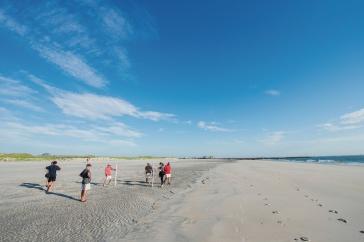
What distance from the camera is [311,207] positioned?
1322 cm

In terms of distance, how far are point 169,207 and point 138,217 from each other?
228cm

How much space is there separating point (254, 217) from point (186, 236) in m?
3.58

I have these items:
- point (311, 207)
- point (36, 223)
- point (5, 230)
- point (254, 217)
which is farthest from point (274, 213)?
point (5, 230)

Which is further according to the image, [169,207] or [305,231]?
[169,207]

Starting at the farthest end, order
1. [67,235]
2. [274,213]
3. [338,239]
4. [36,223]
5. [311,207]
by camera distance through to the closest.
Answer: [311,207], [274,213], [36,223], [67,235], [338,239]

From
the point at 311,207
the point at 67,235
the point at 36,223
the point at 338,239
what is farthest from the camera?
the point at 311,207

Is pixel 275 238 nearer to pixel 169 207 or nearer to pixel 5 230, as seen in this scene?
pixel 169 207

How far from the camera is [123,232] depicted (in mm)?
9766

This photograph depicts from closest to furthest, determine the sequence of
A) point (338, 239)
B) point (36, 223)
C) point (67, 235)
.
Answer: point (338, 239)
point (67, 235)
point (36, 223)

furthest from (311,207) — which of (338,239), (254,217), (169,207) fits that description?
(169,207)

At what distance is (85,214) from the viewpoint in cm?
1253

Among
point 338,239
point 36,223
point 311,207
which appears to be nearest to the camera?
Result: point 338,239

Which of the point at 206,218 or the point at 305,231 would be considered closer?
the point at 305,231

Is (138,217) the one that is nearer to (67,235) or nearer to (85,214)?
(85,214)
